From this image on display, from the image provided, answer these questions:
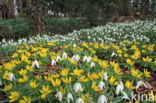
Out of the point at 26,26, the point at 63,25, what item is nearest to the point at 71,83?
the point at 26,26

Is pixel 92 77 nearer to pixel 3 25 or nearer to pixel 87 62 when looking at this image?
pixel 87 62

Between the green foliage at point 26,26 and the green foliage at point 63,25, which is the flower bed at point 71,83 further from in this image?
the green foliage at point 63,25

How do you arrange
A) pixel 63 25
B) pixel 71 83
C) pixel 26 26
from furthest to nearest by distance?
pixel 63 25, pixel 26 26, pixel 71 83

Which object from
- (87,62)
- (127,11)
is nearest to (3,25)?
(87,62)

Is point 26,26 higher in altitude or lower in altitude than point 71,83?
higher

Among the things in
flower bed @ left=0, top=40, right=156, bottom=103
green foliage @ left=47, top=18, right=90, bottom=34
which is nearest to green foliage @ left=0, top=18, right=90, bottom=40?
green foliage @ left=47, top=18, right=90, bottom=34

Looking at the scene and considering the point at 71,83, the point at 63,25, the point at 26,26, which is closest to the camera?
the point at 71,83

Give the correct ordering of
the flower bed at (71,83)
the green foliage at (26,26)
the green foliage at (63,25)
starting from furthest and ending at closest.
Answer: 1. the green foliage at (63,25)
2. the green foliage at (26,26)
3. the flower bed at (71,83)

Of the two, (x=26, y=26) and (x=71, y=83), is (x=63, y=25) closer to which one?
(x=26, y=26)

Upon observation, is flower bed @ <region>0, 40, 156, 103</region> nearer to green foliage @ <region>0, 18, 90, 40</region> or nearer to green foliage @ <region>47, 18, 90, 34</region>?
green foliage @ <region>0, 18, 90, 40</region>

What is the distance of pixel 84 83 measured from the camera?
1390 millimetres

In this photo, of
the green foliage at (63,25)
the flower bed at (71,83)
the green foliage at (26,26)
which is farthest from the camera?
the green foliage at (63,25)

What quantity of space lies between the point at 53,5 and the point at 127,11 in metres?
10.8

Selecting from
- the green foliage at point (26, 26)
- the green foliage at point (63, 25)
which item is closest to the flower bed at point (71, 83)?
the green foliage at point (26, 26)
